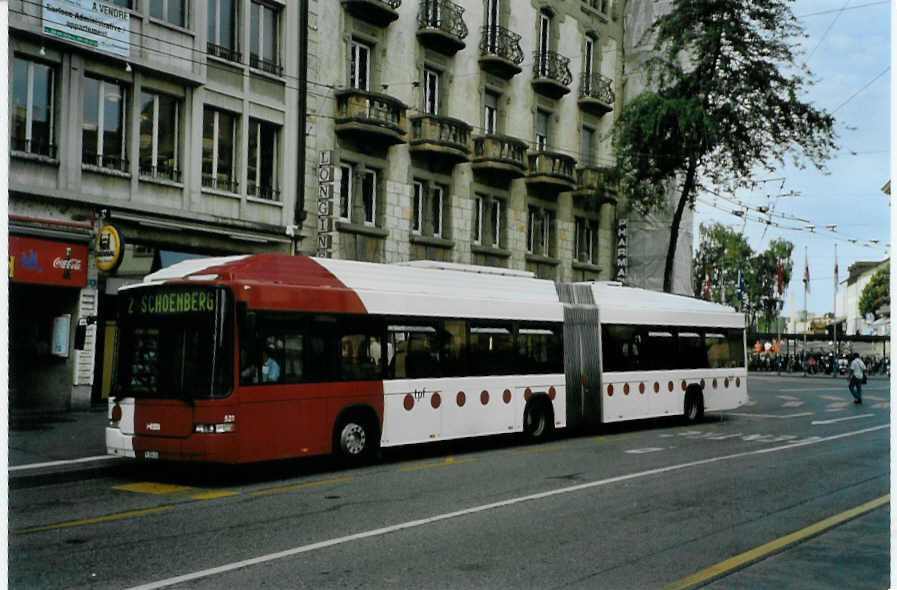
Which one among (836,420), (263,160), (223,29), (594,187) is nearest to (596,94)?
(594,187)

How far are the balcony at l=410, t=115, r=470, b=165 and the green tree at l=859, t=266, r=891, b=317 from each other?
55.1 feet

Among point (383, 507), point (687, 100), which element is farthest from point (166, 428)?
point (687, 100)

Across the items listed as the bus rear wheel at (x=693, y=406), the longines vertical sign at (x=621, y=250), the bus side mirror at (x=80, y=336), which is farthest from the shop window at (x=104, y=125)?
the longines vertical sign at (x=621, y=250)

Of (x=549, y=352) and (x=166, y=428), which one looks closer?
(x=166, y=428)

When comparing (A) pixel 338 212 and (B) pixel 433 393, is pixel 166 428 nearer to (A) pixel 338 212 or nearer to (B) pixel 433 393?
(B) pixel 433 393

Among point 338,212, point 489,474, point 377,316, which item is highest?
point 338,212

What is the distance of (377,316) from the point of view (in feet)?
49.9

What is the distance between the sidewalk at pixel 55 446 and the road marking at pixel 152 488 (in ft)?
3.52

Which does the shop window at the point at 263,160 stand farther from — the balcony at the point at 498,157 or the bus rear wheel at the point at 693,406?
the bus rear wheel at the point at 693,406

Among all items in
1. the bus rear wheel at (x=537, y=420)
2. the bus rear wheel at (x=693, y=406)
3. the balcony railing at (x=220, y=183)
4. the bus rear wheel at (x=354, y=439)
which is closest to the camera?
the bus rear wheel at (x=354, y=439)

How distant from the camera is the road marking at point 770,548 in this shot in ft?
24.4

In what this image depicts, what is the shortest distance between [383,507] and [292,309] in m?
3.90

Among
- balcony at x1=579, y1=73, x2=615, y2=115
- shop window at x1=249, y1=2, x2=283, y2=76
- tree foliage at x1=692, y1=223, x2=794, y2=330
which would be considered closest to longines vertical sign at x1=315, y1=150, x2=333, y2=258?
shop window at x1=249, y1=2, x2=283, y2=76

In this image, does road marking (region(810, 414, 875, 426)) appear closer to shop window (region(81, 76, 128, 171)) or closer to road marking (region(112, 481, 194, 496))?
road marking (region(112, 481, 194, 496))
